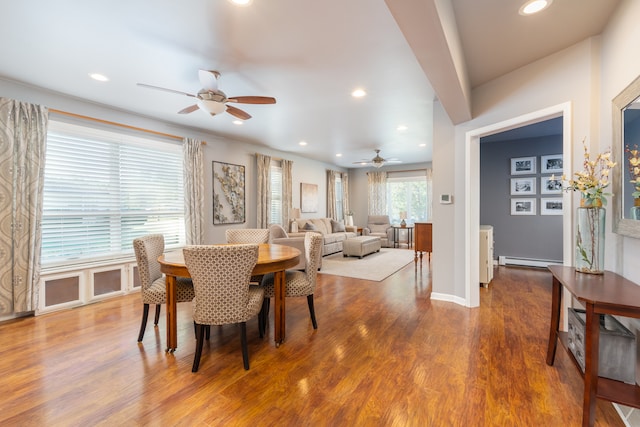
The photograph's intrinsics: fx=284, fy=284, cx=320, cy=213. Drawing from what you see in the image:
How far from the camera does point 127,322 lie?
3.09 metres

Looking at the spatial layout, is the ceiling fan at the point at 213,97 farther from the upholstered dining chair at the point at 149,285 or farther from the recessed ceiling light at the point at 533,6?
the recessed ceiling light at the point at 533,6

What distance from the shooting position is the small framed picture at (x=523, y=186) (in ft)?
17.8

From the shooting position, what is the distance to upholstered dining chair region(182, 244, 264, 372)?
80.0 inches

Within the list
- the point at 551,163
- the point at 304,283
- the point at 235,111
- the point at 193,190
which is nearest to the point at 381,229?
the point at 551,163

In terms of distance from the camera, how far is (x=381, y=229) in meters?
8.96

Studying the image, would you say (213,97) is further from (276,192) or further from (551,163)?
(551,163)

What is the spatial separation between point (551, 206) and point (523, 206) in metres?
0.43

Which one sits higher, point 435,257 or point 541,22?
point 541,22

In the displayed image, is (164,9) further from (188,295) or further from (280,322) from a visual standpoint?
(280,322)

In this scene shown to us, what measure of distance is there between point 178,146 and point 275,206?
277 centimetres

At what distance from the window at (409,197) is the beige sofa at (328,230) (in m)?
2.02

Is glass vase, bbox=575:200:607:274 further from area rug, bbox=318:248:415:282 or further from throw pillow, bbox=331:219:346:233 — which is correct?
throw pillow, bbox=331:219:346:233

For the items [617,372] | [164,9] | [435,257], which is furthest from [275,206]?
[617,372]

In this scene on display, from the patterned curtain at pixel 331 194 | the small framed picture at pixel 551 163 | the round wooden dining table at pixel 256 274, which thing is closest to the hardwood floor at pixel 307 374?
the round wooden dining table at pixel 256 274
